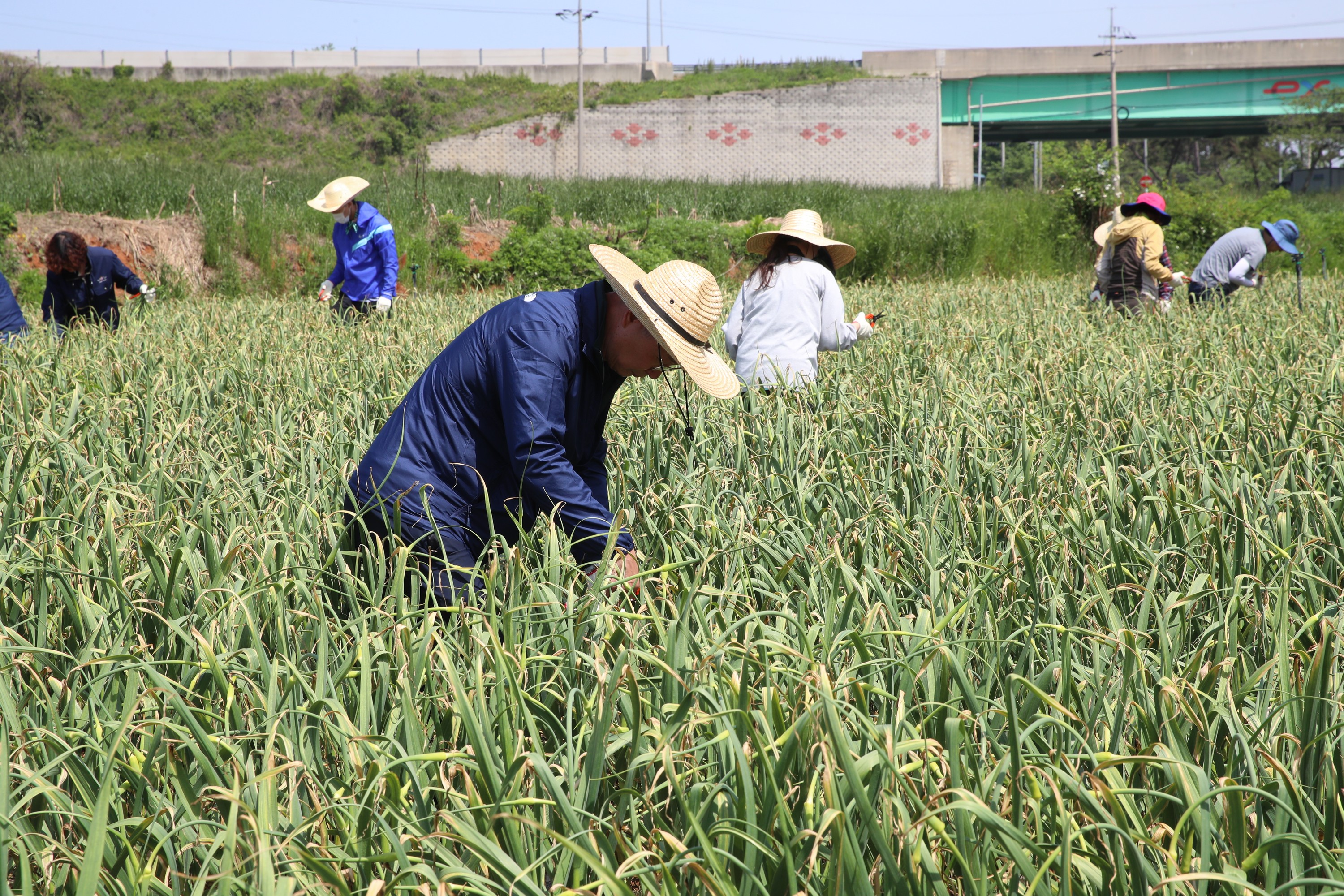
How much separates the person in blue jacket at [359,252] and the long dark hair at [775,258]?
303cm

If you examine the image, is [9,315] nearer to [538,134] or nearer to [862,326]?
[862,326]

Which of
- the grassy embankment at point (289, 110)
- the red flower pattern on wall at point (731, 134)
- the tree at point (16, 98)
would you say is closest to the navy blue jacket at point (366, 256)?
the grassy embankment at point (289, 110)

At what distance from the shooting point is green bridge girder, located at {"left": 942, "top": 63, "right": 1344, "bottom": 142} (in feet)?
115

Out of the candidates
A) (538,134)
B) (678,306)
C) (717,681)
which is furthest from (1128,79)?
(717,681)

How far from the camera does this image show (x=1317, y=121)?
33875 millimetres

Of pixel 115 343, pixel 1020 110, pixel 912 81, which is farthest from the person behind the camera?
pixel 1020 110

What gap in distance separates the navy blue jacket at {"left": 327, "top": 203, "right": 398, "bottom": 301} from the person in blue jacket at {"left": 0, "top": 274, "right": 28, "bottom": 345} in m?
1.88

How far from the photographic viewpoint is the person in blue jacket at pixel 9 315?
585 centimetres

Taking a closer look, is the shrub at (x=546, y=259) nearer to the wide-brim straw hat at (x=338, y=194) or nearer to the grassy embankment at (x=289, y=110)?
the wide-brim straw hat at (x=338, y=194)

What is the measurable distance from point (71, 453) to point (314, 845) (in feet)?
6.08

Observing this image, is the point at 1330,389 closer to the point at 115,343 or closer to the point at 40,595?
the point at 40,595

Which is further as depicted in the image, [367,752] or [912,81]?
[912,81]

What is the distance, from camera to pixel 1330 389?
12.7ft

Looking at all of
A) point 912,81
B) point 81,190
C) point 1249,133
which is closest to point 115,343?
point 81,190
